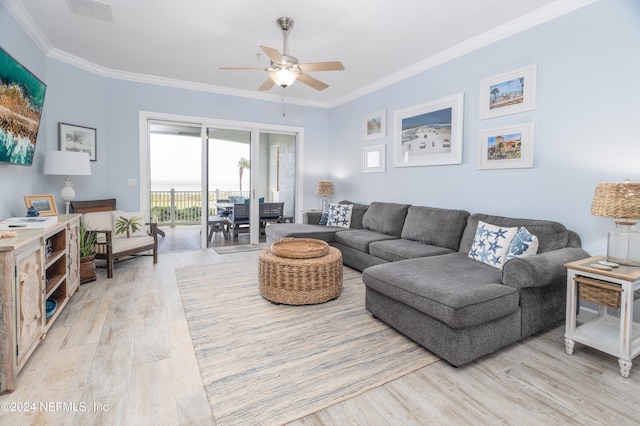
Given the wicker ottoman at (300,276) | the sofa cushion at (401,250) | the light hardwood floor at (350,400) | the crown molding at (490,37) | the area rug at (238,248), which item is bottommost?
the light hardwood floor at (350,400)

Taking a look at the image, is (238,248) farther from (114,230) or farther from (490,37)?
(490,37)

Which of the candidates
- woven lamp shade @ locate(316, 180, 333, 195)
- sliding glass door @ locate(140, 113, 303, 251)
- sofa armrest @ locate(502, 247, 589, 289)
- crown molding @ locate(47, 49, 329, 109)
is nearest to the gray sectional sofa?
sofa armrest @ locate(502, 247, 589, 289)

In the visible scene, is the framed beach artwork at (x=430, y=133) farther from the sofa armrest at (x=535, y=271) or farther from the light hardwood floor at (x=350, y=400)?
the light hardwood floor at (x=350, y=400)

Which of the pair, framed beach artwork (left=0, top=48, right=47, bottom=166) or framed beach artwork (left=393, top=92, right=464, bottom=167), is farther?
framed beach artwork (left=393, top=92, right=464, bottom=167)

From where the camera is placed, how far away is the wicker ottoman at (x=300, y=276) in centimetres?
292

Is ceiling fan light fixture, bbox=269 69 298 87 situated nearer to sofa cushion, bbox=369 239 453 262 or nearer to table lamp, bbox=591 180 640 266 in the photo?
sofa cushion, bbox=369 239 453 262

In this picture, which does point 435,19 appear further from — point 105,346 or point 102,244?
point 102,244

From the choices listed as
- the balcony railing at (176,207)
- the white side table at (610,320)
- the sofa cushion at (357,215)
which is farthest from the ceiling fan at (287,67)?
the balcony railing at (176,207)

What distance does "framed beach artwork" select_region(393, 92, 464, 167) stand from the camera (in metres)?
3.78

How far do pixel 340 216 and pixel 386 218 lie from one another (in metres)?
0.88

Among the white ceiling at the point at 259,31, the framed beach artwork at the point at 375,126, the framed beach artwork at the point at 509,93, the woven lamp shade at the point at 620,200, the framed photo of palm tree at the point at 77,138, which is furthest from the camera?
the framed beach artwork at the point at 375,126

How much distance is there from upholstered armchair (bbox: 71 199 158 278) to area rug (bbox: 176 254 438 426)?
4.34 feet

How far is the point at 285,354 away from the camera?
2.15 meters

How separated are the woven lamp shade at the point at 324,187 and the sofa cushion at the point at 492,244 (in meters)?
3.30
